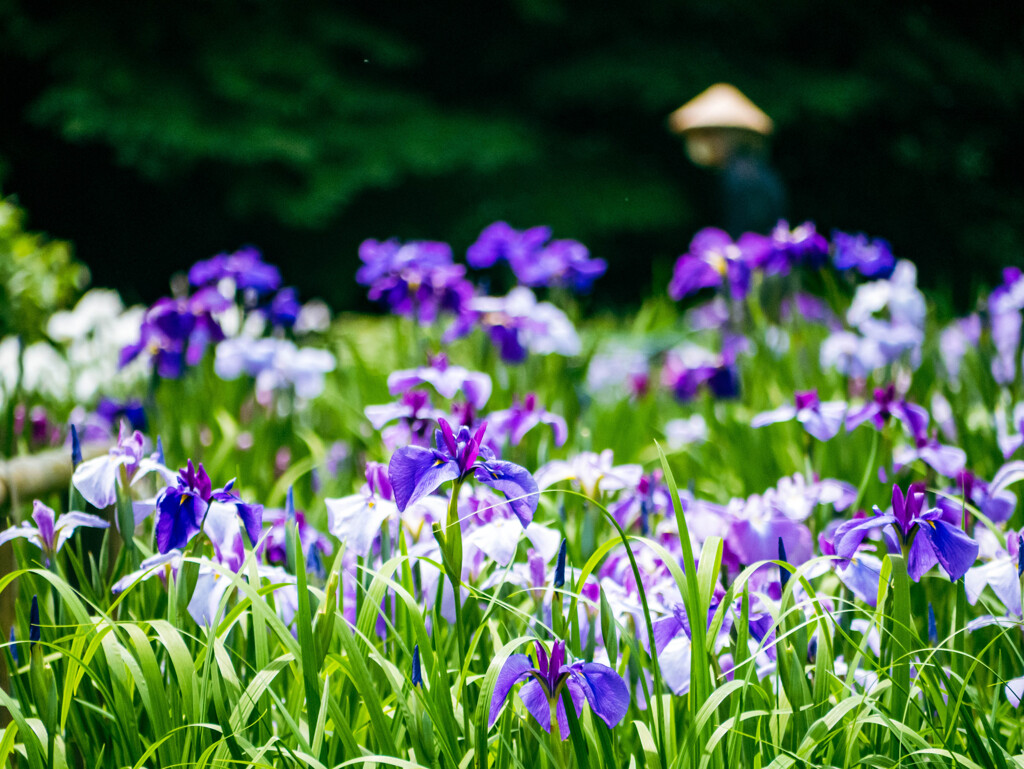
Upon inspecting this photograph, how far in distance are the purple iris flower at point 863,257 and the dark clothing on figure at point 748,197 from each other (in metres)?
2.70

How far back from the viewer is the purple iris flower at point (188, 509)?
1139 millimetres

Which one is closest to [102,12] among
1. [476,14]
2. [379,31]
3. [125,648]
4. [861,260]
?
[379,31]

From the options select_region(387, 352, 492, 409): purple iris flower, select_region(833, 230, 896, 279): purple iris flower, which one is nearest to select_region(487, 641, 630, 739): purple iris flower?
select_region(387, 352, 492, 409): purple iris flower

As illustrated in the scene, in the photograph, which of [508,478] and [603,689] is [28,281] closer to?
[508,478]

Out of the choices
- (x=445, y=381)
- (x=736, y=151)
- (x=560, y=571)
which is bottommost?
(x=560, y=571)

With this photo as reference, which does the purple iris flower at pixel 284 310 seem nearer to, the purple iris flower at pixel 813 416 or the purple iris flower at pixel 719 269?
the purple iris flower at pixel 719 269

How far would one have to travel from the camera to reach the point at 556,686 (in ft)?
3.19

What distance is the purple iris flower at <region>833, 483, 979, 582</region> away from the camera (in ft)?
3.52

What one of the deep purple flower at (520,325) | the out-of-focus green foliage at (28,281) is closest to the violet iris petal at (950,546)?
the deep purple flower at (520,325)

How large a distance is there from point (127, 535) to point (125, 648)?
0.22 metres

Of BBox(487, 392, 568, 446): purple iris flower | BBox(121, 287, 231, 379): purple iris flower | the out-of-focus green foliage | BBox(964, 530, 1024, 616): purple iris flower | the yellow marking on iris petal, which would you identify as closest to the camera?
BBox(964, 530, 1024, 616): purple iris flower

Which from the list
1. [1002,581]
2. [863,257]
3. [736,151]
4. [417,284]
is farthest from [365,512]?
[736,151]

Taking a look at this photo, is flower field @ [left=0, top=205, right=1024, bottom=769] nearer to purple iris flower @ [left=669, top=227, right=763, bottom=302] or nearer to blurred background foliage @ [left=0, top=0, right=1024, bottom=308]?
purple iris flower @ [left=669, top=227, right=763, bottom=302]

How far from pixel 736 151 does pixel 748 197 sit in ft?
1.11
